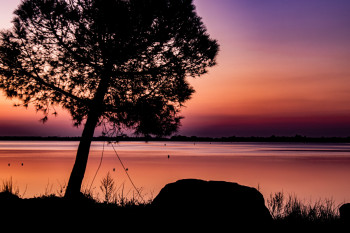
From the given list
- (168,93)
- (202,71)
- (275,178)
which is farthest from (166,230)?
(275,178)

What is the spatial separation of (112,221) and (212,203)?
8.94 feet

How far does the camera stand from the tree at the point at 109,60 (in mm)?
11633

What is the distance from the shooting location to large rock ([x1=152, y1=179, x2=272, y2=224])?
22.5 ft

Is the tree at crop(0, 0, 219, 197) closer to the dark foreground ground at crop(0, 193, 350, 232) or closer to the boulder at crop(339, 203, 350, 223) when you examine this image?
the dark foreground ground at crop(0, 193, 350, 232)

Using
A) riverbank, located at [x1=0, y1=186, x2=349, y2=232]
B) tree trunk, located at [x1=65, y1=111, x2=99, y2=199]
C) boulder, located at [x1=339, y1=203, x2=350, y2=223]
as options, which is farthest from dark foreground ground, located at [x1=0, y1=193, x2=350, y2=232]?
tree trunk, located at [x1=65, y1=111, x2=99, y2=199]

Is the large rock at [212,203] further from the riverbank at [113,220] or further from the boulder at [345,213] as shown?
the boulder at [345,213]

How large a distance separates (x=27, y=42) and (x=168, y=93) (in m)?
5.56

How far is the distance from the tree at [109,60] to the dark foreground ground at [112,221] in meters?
3.06

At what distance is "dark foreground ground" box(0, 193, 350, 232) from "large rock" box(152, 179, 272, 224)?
30 millimetres

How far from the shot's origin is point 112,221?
8.08 metres

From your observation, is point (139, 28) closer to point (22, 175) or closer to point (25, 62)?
point (25, 62)

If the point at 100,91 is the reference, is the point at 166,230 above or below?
below

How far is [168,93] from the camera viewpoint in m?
12.6

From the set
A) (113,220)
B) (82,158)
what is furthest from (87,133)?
(113,220)
